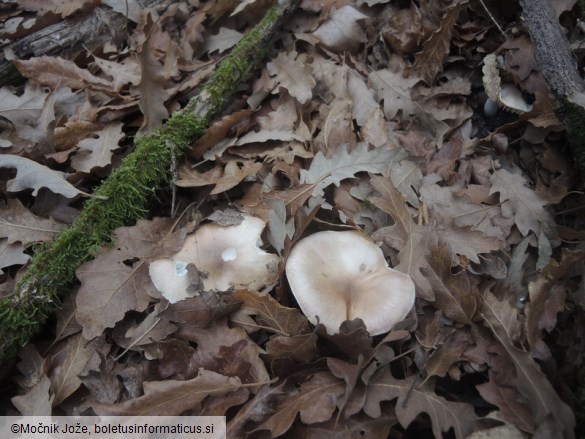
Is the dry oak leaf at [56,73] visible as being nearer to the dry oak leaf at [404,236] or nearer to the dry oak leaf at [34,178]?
the dry oak leaf at [34,178]

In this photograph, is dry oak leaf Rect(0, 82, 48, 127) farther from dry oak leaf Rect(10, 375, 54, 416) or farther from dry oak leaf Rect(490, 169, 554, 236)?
dry oak leaf Rect(490, 169, 554, 236)

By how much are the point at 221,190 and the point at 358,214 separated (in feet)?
2.76

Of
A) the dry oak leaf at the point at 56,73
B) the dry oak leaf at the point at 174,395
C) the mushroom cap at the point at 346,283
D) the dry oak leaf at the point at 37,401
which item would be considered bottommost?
the dry oak leaf at the point at 37,401

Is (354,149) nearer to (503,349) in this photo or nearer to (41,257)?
(503,349)

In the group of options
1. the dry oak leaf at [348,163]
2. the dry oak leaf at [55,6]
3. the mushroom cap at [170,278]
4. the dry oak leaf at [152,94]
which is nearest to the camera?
the mushroom cap at [170,278]

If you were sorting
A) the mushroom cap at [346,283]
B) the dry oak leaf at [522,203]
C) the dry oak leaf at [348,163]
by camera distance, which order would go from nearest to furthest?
1. the mushroom cap at [346,283]
2. the dry oak leaf at [522,203]
3. the dry oak leaf at [348,163]

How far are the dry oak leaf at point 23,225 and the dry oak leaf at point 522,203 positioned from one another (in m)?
2.60

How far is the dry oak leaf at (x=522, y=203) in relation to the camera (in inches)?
96.6

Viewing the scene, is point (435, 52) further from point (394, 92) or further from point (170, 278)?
point (170, 278)

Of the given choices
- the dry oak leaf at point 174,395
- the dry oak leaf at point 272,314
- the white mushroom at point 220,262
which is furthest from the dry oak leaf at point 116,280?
the dry oak leaf at point 272,314

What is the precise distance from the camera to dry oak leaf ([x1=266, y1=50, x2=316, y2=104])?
3.04 m

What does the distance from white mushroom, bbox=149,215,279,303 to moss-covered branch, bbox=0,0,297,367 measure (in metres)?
0.43

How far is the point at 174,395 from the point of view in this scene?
197 centimetres

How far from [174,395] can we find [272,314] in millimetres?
572
